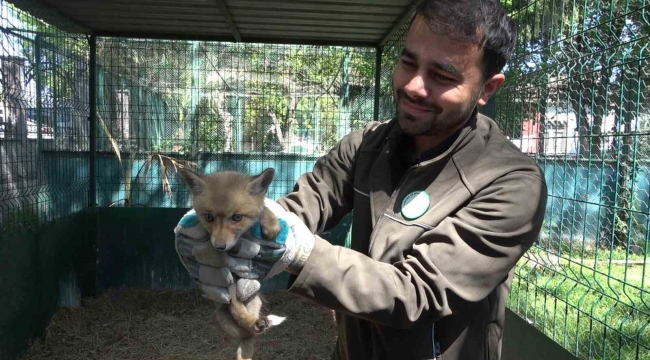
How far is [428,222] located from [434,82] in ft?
1.86

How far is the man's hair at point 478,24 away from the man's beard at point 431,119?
182 mm

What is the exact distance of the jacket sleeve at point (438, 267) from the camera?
1737mm

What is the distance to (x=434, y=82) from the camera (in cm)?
207

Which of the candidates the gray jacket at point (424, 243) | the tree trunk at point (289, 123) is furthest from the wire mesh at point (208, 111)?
the gray jacket at point (424, 243)

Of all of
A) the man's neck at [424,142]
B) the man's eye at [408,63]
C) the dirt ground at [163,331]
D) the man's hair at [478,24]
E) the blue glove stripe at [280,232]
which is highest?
the man's hair at [478,24]

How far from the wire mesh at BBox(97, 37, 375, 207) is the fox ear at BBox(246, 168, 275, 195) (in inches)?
178

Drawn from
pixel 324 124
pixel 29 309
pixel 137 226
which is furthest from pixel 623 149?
pixel 137 226

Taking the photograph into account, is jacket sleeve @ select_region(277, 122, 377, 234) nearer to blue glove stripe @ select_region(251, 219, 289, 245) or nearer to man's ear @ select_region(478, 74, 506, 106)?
blue glove stripe @ select_region(251, 219, 289, 245)

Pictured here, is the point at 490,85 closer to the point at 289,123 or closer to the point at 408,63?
the point at 408,63

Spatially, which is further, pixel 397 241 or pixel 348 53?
pixel 348 53

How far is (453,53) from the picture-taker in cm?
204

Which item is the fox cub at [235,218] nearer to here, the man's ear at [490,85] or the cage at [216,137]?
the man's ear at [490,85]

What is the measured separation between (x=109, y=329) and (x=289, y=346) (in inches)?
81.1

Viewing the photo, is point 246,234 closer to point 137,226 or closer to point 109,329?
point 109,329
